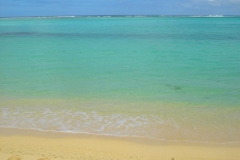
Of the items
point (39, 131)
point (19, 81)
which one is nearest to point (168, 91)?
point (39, 131)

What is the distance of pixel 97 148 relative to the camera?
4500mm

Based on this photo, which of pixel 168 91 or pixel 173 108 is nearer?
pixel 173 108

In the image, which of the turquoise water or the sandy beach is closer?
the sandy beach

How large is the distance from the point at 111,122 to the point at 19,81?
5.02m

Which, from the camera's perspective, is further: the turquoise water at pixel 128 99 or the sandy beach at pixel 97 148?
the turquoise water at pixel 128 99

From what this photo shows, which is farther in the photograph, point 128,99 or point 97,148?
point 128,99

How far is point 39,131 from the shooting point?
517 cm

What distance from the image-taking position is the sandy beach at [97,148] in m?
4.14

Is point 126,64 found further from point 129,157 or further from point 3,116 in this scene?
point 129,157

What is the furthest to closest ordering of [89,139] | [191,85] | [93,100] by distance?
[191,85] < [93,100] < [89,139]

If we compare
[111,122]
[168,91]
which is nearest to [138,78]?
[168,91]

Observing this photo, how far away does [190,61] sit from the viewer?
513 inches

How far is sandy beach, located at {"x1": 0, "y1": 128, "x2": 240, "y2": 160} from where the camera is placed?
4.14 m

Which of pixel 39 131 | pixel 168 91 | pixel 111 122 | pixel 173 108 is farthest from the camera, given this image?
pixel 168 91
